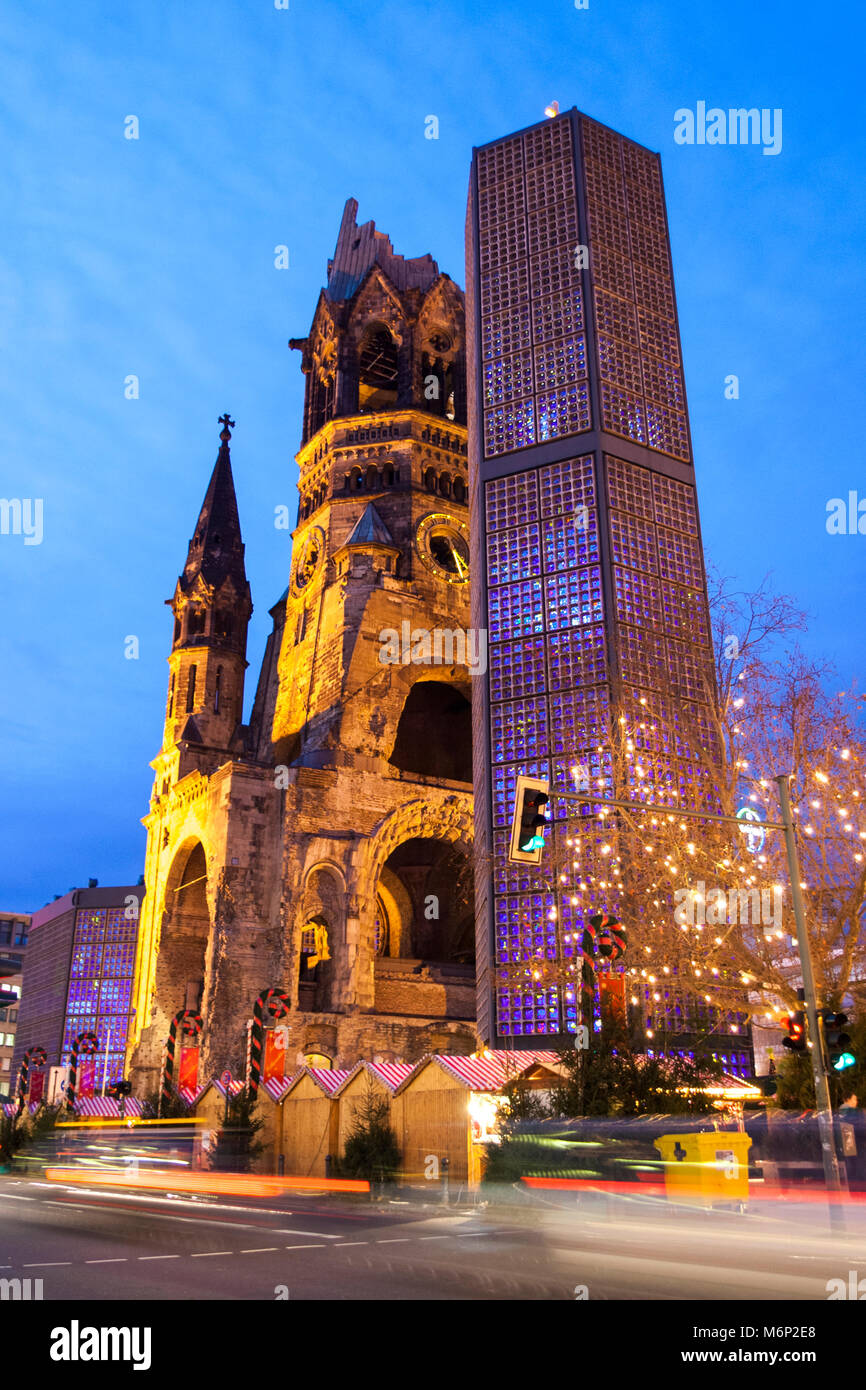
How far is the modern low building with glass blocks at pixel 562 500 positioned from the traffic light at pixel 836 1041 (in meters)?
14.6

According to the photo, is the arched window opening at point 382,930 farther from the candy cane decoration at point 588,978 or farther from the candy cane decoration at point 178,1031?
the candy cane decoration at point 588,978

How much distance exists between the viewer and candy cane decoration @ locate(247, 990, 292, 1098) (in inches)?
1156

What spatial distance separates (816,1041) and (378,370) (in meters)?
48.6

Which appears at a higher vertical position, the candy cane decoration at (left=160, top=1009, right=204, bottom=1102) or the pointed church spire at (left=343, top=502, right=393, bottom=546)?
the pointed church spire at (left=343, top=502, right=393, bottom=546)

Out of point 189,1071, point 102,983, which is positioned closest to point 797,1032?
point 189,1071

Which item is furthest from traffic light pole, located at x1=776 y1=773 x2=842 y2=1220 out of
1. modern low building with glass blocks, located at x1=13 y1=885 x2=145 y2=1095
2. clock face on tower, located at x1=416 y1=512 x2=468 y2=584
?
modern low building with glass blocks, located at x1=13 y1=885 x2=145 y2=1095

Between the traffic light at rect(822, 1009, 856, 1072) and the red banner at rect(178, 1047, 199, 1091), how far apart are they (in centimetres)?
2737

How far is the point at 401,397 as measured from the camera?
166 feet

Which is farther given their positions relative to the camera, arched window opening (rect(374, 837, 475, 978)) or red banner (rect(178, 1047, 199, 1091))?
arched window opening (rect(374, 837, 475, 978))

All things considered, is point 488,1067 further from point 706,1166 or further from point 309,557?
point 309,557

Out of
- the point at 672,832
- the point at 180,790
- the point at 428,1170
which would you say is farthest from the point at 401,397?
the point at 428,1170

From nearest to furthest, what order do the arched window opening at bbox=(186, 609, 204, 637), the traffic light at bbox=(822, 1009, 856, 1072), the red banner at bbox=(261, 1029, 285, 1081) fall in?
the traffic light at bbox=(822, 1009, 856, 1072), the red banner at bbox=(261, 1029, 285, 1081), the arched window opening at bbox=(186, 609, 204, 637)

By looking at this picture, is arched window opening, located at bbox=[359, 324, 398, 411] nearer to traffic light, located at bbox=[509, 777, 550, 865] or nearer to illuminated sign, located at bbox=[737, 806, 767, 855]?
illuminated sign, located at bbox=[737, 806, 767, 855]
